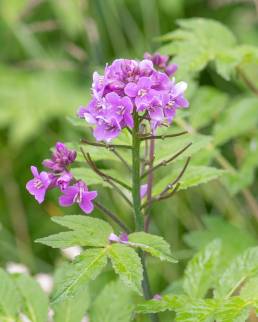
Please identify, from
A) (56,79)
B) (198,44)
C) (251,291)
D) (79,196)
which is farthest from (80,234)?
(56,79)

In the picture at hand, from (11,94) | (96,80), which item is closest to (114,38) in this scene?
(11,94)

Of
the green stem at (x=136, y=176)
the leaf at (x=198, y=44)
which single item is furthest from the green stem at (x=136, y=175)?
the leaf at (x=198, y=44)

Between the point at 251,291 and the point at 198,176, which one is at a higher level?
the point at 198,176

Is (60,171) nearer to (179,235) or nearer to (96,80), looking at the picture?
(96,80)

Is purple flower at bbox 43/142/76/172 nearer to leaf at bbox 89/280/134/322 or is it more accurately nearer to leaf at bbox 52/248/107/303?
leaf at bbox 52/248/107/303

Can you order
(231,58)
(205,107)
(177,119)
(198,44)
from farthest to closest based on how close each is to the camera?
(205,107)
(177,119)
(198,44)
(231,58)

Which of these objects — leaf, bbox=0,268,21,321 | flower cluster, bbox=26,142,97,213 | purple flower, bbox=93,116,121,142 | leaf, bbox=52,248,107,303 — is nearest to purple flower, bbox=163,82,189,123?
purple flower, bbox=93,116,121,142

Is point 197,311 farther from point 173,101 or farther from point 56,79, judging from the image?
point 56,79
